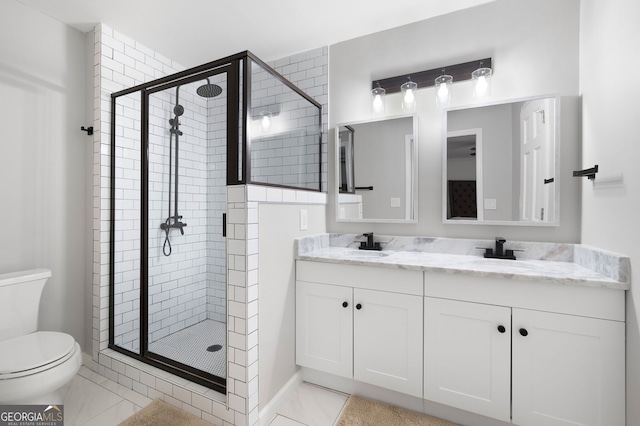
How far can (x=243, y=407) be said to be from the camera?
157cm

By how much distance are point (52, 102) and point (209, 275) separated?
1662mm

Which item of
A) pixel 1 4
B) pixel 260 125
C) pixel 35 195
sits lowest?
pixel 35 195

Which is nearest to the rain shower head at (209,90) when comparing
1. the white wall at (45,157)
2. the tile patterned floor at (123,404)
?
the white wall at (45,157)

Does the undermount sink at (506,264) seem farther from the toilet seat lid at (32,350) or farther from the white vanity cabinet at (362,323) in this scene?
the toilet seat lid at (32,350)

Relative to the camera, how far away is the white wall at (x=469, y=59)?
1791mm

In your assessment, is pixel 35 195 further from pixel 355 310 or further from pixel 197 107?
Result: pixel 355 310

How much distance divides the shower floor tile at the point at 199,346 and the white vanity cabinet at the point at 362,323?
1.85ft

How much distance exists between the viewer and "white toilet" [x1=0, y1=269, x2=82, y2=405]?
4.57ft

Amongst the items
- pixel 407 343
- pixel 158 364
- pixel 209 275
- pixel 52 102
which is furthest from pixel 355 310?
pixel 52 102

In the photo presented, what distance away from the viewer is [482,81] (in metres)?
1.97

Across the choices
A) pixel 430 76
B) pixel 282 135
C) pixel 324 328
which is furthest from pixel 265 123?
pixel 324 328

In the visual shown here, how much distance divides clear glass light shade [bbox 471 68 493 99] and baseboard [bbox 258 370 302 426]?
2.27 meters

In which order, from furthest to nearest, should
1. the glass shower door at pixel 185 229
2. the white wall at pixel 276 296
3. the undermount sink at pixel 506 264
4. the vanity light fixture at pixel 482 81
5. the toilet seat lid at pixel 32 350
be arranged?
the glass shower door at pixel 185 229 → the vanity light fixture at pixel 482 81 → the white wall at pixel 276 296 → the undermount sink at pixel 506 264 → the toilet seat lid at pixel 32 350

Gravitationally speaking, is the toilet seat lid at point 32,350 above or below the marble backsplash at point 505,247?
below
